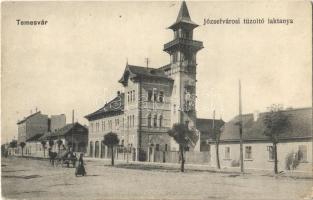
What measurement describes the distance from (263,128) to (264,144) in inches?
40.1

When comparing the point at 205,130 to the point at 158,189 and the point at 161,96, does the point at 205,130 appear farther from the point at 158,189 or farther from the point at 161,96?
the point at 158,189

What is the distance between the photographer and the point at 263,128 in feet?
86.9

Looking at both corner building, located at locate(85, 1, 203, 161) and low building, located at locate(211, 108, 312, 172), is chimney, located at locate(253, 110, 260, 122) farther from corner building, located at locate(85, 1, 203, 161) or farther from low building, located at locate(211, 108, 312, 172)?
corner building, located at locate(85, 1, 203, 161)

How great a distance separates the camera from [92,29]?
58.1ft

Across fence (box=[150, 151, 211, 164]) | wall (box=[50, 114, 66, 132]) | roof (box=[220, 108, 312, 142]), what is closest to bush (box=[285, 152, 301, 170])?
roof (box=[220, 108, 312, 142])

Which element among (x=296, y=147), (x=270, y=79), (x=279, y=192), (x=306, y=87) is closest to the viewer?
(x=279, y=192)

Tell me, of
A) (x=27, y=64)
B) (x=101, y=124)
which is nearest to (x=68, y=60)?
(x=27, y=64)

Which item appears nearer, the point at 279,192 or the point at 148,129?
the point at 279,192

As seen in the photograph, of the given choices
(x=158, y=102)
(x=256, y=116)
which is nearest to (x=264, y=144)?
(x=256, y=116)

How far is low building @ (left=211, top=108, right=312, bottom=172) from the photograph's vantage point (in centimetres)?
2300

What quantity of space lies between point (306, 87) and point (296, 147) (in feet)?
25.6

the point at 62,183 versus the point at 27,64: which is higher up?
the point at 27,64

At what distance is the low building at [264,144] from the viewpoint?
75.5ft

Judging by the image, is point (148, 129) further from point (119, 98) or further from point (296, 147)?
point (296, 147)
